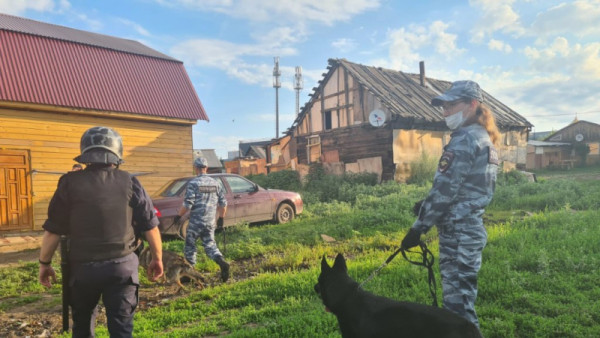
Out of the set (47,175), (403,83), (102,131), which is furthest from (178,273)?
(403,83)

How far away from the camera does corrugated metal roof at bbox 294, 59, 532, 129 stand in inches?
802

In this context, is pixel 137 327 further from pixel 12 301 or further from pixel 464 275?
pixel 464 275

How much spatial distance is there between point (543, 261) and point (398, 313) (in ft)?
13.5

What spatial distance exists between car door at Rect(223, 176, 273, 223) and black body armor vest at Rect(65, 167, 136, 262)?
7.36 m

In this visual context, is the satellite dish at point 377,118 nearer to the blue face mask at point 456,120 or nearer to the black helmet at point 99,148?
the blue face mask at point 456,120

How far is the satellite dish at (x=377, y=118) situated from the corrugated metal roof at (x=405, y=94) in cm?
46

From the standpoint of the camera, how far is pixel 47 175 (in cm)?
1241

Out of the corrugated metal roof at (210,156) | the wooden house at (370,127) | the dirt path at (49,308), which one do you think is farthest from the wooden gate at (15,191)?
the corrugated metal roof at (210,156)

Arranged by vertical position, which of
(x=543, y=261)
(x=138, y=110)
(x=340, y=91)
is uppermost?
(x=340, y=91)

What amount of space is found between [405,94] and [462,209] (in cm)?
2146

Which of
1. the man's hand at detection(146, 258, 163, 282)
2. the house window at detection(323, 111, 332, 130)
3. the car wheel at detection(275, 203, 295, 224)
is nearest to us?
the man's hand at detection(146, 258, 163, 282)

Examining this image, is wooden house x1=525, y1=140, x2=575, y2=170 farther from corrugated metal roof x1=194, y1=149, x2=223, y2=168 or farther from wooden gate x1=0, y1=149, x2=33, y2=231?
wooden gate x1=0, y1=149, x2=33, y2=231

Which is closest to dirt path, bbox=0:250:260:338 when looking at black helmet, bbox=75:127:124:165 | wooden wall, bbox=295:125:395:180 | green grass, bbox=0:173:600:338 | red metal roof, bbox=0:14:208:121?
green grass, bbox=0:173:600:338

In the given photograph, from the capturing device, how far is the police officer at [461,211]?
298cm
